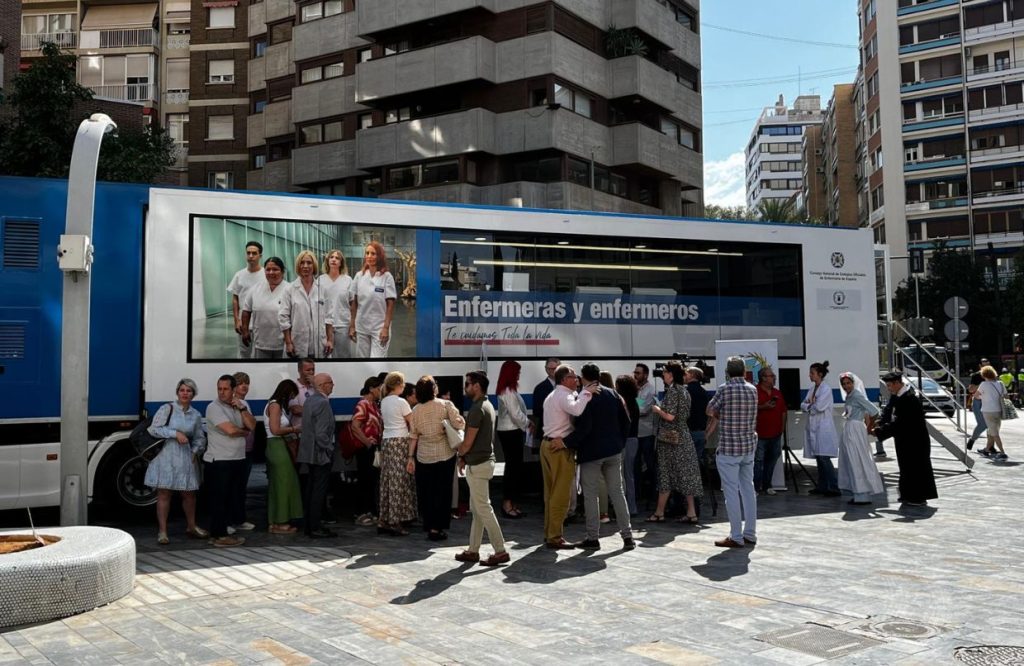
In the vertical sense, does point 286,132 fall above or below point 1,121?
above

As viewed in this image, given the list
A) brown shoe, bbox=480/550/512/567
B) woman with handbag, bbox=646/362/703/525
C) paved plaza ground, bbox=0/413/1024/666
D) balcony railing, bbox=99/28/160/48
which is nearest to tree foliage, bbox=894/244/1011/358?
balcony railing, bbox=99/28/160/48

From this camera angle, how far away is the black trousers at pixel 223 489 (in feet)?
31.7

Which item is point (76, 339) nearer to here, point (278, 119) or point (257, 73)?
point (278, 119)

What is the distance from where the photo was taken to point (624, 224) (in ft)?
43.6

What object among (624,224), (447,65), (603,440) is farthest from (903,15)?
(603,440)

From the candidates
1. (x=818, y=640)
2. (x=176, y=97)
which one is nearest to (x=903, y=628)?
(x=818, y=640)

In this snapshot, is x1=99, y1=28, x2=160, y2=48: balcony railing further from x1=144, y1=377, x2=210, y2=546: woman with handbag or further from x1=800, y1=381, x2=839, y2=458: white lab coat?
x1=800, y1=381, x2=839, y2=458: white lab coat

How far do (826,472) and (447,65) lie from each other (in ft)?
87.0

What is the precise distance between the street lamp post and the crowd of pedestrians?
90cm

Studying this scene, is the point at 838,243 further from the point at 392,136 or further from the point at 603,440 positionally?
the point at 392,136

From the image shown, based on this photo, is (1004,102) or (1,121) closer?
(1,121)

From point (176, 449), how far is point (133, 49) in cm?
4632

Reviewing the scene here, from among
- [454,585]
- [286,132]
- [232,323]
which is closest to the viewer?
[454,585]

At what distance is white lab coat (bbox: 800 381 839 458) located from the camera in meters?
13.2
